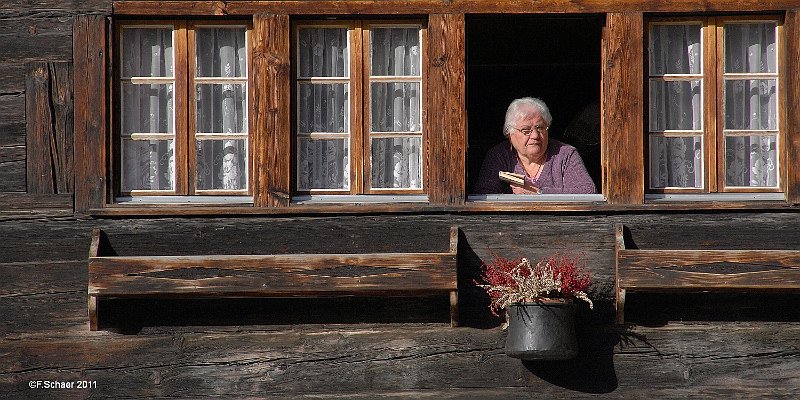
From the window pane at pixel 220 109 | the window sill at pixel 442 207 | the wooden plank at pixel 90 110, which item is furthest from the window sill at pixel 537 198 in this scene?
the wooden plank at pixel 90 110

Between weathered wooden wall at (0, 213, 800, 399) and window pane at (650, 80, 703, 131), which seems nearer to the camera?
weathered wooden wall at (0, 213, 800, 399)

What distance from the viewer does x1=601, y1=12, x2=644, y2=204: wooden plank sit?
23.6 ft

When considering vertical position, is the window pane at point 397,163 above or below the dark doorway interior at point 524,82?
below

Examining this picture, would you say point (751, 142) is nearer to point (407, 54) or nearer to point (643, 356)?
point (643, 356)

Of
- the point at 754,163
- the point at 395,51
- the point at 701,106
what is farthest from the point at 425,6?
the point at 754,163

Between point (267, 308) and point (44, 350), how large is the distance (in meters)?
1.26

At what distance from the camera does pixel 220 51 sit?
7.40 metres

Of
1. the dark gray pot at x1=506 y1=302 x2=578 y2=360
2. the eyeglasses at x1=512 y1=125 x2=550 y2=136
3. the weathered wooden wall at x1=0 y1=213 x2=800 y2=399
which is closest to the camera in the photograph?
the dark gray pot at x1=506 y1=302 x2=578 y2=360

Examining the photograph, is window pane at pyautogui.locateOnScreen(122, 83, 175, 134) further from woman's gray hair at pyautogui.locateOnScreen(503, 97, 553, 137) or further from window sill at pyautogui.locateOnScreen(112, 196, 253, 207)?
woman's gray hair at pyautogui.locateOnScreen(503, 97, 553, 137)

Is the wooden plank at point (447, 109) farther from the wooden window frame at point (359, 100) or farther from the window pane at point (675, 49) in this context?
the window pane at point (675, 49)

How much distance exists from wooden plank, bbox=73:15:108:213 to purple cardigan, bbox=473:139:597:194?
2.16 metres

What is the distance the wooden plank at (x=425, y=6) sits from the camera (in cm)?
720

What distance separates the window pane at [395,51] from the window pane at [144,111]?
1.21 meters

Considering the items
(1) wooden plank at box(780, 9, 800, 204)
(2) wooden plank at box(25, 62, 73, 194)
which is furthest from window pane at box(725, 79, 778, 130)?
(2) wooden plank at box(25, 62, 73, 194)
